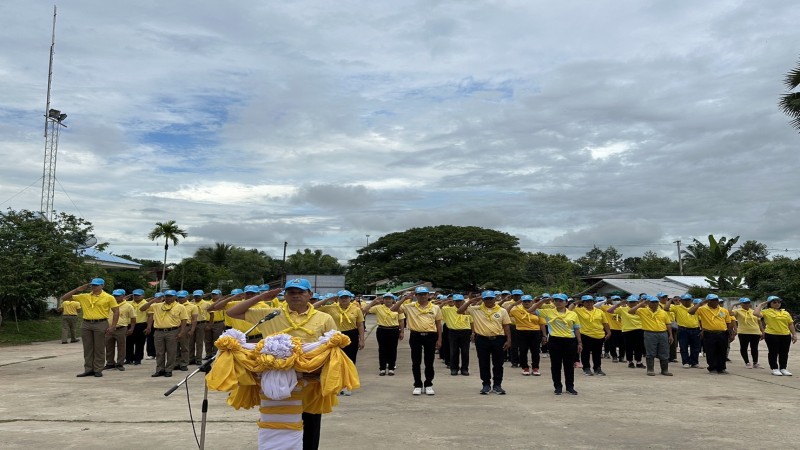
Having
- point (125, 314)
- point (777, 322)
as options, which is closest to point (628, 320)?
point (777, 322)

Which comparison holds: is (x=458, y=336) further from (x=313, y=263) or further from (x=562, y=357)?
(x=313, y=263)

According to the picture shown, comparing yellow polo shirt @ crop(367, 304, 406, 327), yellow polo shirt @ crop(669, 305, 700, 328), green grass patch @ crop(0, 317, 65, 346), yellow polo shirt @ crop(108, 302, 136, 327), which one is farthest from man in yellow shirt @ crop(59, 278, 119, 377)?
yellow polo shirt @ crop(669, 305, 700, 328)

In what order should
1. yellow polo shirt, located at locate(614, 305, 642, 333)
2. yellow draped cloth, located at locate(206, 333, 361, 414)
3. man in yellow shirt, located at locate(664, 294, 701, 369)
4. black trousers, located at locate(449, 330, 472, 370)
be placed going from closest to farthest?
yellow draped cloth, located at locate(206, 333, 361, 414)
black trousers, located at locate(449, 330, 472, 370)
yellow polo shirt, located at locate(614, 305, 642, 333)
man in yellow shirt, located at locate(664, 294, 701, 369)

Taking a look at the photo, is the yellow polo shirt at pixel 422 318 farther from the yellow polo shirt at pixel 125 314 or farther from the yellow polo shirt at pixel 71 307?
the yellow polo shirt at pixel 71 307

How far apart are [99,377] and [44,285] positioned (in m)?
12.1

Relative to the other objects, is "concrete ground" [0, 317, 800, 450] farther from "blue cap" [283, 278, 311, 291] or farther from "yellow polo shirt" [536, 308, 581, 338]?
"blue cap" [283, 278, 311, 291]

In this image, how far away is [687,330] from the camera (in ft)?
49.7

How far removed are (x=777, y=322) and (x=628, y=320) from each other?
3090mm

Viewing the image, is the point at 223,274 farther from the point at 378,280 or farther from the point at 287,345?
the point at 287,345

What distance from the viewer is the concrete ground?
→ 680cm

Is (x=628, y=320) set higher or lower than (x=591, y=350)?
higher

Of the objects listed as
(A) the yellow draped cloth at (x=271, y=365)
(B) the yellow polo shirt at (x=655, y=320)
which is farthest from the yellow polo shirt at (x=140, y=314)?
(B) the yellow polo shirt at (x=655, y=320)

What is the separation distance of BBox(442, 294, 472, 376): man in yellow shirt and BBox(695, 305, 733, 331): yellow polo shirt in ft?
17.9

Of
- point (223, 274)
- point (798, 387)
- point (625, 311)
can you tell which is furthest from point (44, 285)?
point (223, 274)
